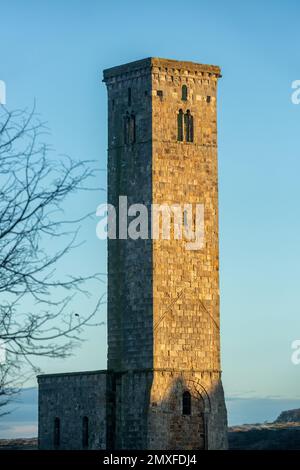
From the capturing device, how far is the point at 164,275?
5759 cm

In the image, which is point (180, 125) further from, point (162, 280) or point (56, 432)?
Answer: point (56, 432)

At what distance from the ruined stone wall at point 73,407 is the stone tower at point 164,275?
545 millimetres

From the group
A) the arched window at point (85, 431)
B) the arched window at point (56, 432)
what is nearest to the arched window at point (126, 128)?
the arched window at point (85, 431)

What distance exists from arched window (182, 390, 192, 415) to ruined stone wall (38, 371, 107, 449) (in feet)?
11.1

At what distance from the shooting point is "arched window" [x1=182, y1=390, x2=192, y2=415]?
57.3 m

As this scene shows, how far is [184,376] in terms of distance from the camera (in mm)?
57562

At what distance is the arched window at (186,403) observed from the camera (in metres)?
57.3

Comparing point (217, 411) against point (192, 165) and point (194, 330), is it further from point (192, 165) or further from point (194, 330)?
point (192, 165)

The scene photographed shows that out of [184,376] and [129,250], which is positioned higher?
[129,250]

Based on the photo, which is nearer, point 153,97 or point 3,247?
point 3,247

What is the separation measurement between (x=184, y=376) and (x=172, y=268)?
15.4 ft

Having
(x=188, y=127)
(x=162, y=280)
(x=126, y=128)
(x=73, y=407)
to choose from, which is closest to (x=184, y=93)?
(x=188, y=127)

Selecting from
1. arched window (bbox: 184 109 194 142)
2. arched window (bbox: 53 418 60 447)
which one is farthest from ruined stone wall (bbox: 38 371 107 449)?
arched window (bbox: 184 109 194 142)

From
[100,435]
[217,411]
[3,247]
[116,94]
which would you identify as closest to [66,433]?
[100,435]
